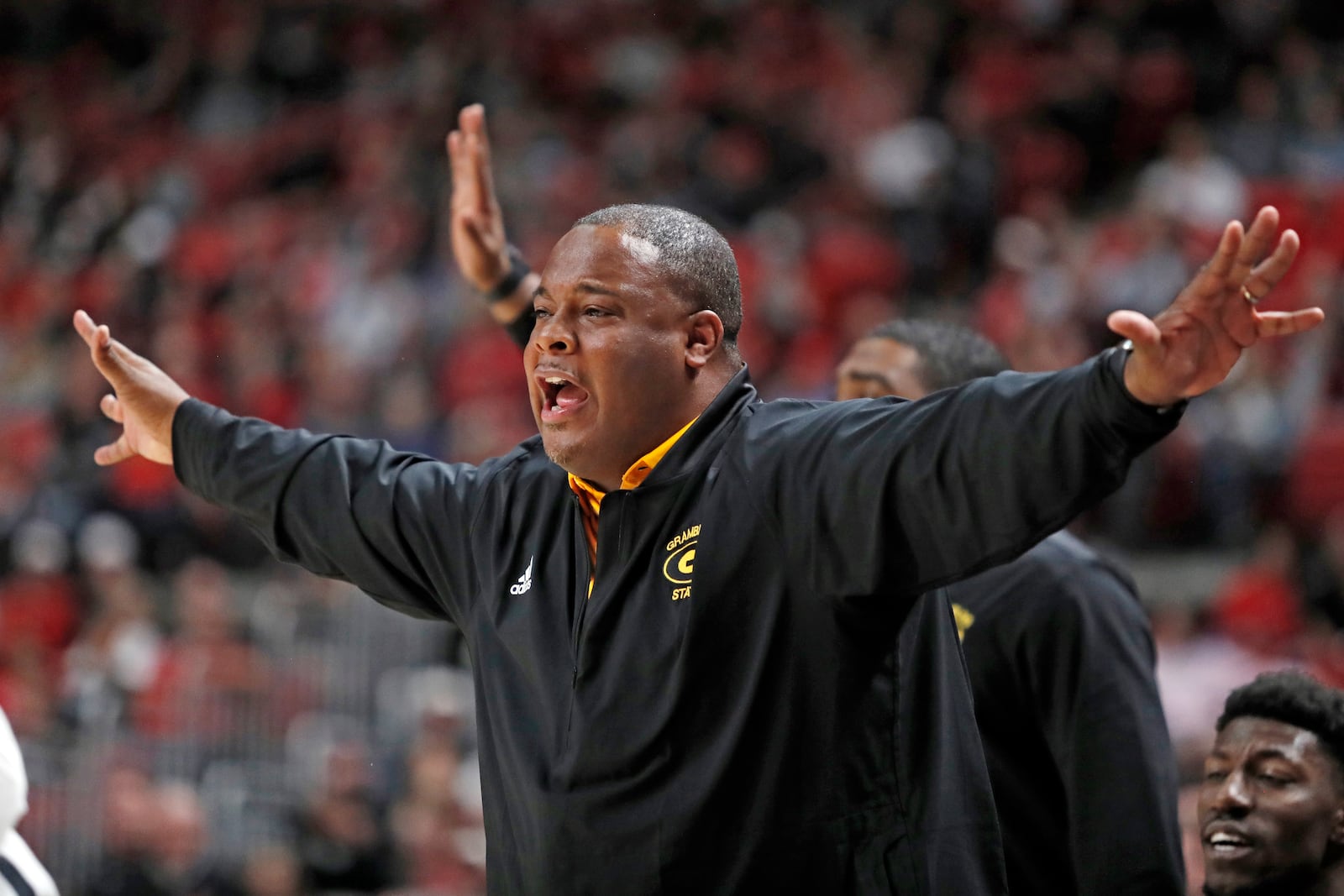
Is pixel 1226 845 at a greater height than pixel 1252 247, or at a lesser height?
lesser

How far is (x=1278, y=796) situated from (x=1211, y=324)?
1.50 m

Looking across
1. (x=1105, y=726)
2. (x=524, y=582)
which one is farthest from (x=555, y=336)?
(x=1105, y=726)

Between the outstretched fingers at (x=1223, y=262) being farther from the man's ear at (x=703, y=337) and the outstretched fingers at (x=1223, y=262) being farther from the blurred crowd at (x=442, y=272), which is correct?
the blurred crowd at (x=442, y=272)

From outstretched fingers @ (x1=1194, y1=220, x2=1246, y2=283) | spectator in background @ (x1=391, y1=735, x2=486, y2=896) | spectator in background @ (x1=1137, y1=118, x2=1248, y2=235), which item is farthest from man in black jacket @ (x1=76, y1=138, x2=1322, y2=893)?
spectator in background @ (x1=1137, y1=118, x2=1248, y2=235)

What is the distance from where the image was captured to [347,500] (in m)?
3.46

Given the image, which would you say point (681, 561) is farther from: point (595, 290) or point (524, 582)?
point (595, 290)

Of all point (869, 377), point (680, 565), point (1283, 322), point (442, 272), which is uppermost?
point (442, 272)

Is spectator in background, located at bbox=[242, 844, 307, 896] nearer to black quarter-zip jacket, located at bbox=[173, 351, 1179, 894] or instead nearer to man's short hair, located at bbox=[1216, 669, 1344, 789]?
black quarter-zip jacket, located at bbox=[173, 351, 1179, 894]

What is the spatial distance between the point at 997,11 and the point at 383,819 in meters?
7.78

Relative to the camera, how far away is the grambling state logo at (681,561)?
114 inches

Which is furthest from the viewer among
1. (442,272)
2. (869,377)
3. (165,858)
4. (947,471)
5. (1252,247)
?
(442,272)

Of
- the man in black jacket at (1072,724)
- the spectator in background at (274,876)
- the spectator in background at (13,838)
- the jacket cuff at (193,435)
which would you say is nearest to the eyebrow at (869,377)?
the man in black jacket at (1072,724)

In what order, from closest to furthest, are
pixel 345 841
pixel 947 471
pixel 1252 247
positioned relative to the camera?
pixel 1252 247 < pixel 947 471 < pixel 345 841

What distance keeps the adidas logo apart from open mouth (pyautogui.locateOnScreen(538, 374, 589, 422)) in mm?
294
